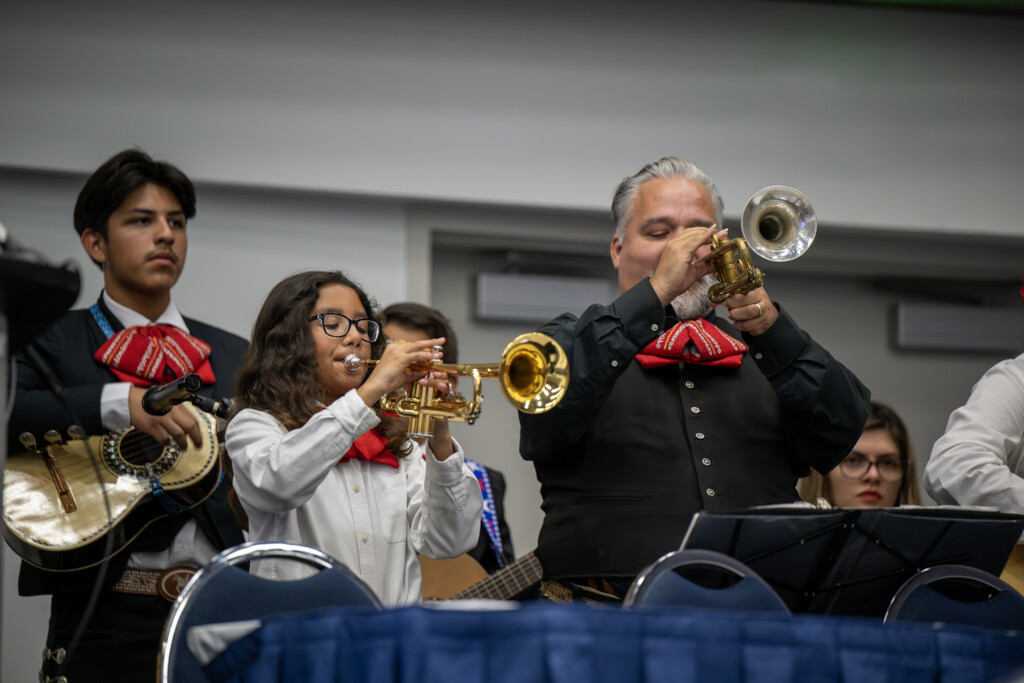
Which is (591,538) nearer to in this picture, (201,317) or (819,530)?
(819,530)

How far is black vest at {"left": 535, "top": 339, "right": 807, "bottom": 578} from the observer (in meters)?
2.79

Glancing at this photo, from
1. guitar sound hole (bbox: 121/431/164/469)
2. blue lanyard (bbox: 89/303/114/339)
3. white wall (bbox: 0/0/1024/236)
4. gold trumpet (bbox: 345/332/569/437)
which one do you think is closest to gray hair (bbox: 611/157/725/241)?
gold trumpet (bbox: 345/332/569/437)

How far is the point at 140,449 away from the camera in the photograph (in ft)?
11.3

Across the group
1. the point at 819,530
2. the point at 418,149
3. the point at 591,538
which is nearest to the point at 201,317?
the point at 418,149

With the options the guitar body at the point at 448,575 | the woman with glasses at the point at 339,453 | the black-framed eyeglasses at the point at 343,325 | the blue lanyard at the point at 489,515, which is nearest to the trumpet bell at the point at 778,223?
A: the woman with glasses at the point at 339,453

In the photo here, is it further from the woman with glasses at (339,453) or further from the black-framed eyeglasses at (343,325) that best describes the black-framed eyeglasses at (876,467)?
the black-framed eyeglasses at (343,325)

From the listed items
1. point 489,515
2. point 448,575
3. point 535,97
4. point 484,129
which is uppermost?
point 535,97

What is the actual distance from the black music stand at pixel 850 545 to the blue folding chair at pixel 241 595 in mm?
694

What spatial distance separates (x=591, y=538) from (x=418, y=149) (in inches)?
114

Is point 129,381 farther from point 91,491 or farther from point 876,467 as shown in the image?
point 876,467

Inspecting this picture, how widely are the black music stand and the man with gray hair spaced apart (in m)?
0.42

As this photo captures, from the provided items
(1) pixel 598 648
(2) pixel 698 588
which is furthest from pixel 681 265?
(1) pixel 598 648

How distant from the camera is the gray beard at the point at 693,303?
10.4 feet

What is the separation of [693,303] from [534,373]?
0.68 metres
